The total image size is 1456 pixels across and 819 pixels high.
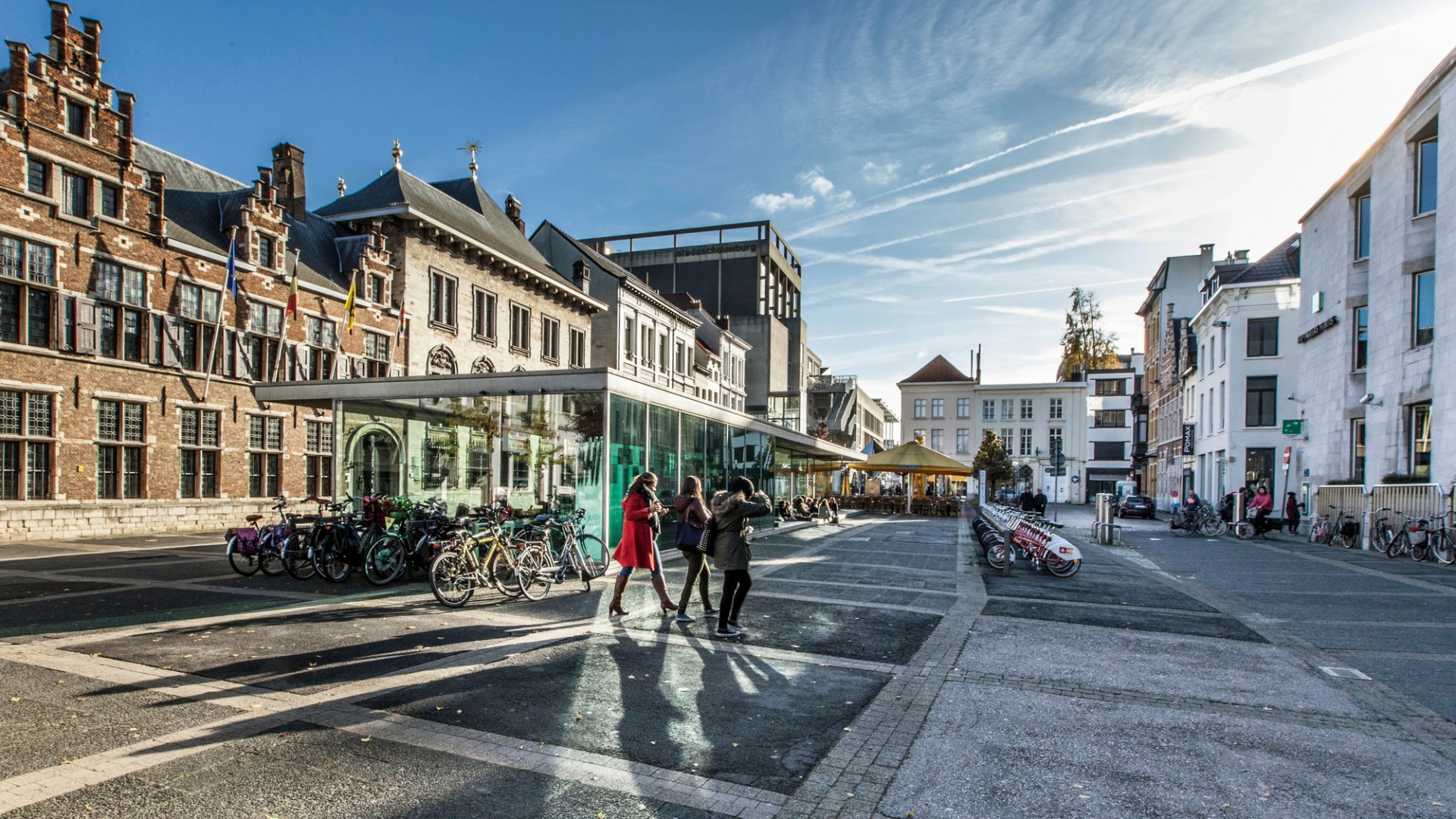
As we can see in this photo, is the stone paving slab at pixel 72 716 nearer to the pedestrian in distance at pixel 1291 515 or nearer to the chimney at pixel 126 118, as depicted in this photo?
the chimney at pixel 126 118

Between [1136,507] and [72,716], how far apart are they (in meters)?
45.9

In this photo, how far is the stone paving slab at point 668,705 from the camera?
501 centimetres

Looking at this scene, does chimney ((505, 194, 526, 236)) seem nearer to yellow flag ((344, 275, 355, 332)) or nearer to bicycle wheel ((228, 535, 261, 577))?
yellow flag ((344, 275, 355, 332))

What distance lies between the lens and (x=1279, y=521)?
2747 cm

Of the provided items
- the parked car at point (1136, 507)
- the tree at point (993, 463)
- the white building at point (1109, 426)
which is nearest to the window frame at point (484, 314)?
the parked car at point (1136, 507)

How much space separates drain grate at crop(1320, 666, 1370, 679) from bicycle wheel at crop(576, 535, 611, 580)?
29.1ft

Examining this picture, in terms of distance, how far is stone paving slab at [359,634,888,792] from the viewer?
5012 millimetres

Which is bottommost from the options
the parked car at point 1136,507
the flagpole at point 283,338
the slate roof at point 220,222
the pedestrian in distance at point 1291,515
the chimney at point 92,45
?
the parked car at point 1136,507

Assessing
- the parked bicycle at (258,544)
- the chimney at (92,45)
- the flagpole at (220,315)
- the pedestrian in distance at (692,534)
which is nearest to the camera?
the pedestrian in distance at (692,534)

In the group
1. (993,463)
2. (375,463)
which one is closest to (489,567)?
(375,463)

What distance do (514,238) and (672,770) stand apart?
35.9 metres

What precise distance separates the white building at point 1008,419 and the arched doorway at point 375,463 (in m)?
72.2

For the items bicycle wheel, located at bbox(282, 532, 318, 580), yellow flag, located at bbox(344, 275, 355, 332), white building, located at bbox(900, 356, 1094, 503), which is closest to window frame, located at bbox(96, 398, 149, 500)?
yellow flag, located at bbox(344, 275, 355, 332)

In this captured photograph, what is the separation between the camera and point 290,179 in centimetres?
2927
